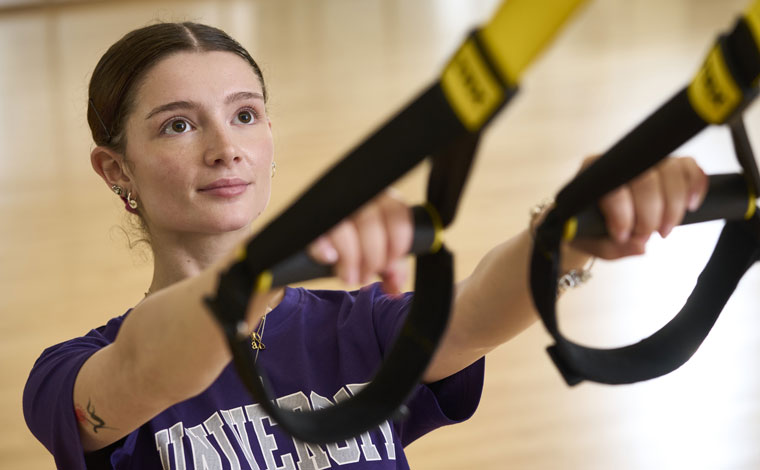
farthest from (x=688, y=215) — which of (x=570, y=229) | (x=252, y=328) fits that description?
(x=252, y=328)

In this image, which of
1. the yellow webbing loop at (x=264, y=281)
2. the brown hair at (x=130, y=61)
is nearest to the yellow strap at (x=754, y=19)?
the yellow webbing loop at (x=264, y=281)

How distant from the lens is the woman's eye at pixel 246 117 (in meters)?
1.46

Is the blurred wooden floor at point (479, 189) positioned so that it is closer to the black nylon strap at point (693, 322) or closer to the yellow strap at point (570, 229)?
the yellow strap at point (570, 229)

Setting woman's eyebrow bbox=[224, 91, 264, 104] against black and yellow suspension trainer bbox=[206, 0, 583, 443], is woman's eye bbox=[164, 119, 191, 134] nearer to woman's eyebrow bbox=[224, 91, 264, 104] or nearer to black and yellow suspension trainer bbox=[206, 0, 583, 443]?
woman's eyebrow bbox=[224, 91, 264, 104]

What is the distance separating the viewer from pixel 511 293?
1.10 meters

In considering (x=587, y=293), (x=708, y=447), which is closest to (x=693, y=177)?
(x=708, y=447)

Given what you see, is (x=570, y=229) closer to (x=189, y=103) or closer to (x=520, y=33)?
(x=520, y=33)

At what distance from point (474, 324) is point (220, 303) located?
503 mm

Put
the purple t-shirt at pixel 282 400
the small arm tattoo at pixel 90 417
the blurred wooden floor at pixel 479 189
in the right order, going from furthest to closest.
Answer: the blurred wooden floor at pixel 479 189 → the purple t-shirt at pixel 282 400 → the small arm tattoo at pixel 90 417

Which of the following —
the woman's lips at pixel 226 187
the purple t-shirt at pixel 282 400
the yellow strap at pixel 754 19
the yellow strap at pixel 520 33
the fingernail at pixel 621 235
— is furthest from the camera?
the woman's lips at pixel 226 187

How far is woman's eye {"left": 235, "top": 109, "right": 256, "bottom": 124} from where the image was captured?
1455 millimetres

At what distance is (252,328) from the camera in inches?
45.1

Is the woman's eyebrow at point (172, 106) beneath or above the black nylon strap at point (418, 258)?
above

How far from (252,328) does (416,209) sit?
0.42 meters
